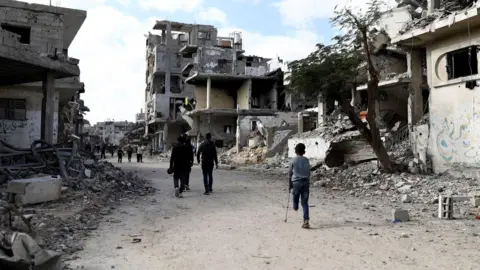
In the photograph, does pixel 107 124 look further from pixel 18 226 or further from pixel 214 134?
pixel 18 226

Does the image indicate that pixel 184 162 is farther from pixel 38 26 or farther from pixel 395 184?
pixel 38 26

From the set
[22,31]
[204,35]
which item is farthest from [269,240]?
[204,35]

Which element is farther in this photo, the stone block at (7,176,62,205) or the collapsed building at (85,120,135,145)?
the collapsed building at (85,120,135,145)

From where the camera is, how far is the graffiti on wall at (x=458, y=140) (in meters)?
12.6

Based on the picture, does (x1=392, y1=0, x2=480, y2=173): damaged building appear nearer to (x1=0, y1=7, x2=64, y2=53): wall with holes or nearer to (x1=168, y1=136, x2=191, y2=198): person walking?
(x1=168, y1=136, x2=191, y2=198): person walking

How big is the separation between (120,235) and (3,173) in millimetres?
5119

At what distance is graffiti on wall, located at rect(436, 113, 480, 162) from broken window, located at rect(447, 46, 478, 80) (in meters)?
1.73

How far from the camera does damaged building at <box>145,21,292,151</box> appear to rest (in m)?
40.1

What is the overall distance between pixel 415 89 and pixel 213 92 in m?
26.5

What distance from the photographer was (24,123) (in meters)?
17.9

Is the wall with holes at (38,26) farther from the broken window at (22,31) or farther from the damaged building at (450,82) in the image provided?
the damaged building at (450,82)

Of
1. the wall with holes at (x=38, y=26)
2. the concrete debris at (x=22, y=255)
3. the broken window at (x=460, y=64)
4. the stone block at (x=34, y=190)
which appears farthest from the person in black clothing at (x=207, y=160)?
the wall with holes at (x=38, y=26)

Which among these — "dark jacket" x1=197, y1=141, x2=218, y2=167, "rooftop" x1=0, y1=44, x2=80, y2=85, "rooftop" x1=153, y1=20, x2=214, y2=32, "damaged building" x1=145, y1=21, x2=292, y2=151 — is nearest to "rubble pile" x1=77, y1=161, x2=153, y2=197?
"dark jacket" x1=197, y1=141, x2=218, y2=167

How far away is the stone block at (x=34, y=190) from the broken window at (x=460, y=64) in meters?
13.3
